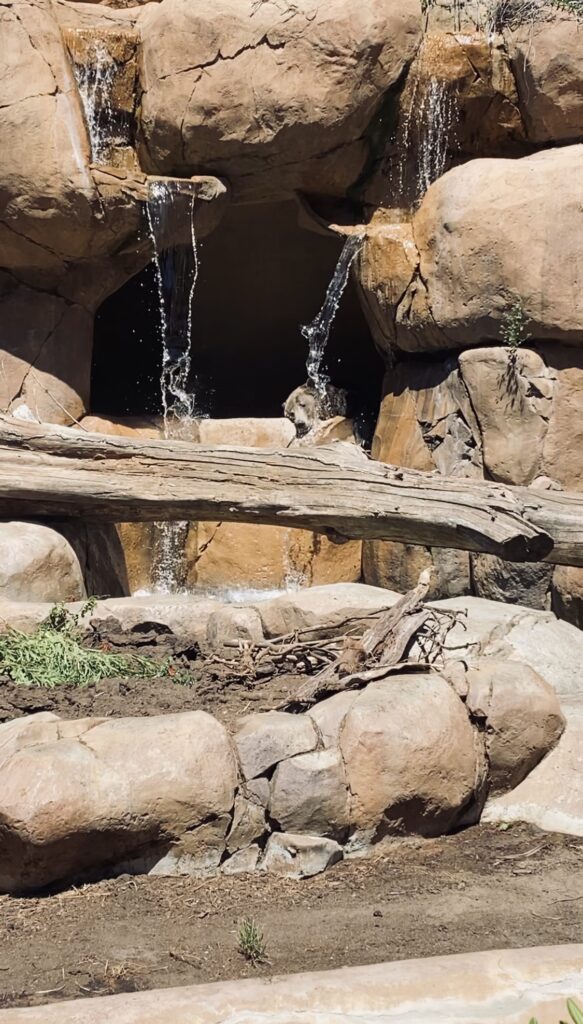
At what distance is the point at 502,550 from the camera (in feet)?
18.8

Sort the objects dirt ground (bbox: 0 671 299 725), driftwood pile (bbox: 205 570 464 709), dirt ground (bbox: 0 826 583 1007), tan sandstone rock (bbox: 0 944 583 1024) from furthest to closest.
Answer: driftwood pile (bbox: 205 570 464 709)
dirt ground (bbox: 0 671 299 725)
dirt ground (bbox: 0 826 583 1007)
tan sandstone rock (bbox: 0 944 583 1024)

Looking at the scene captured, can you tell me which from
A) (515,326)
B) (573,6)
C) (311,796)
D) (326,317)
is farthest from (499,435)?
(311,796)

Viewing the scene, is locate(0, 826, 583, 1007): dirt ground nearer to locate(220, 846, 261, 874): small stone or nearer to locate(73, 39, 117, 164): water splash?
locate(220, 846, 261, 874): small stone

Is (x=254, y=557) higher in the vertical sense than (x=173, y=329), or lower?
lower

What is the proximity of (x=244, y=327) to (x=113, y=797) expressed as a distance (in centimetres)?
A: 956

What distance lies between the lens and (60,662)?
4906mm

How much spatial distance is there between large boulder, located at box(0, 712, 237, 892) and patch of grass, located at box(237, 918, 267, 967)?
557 millimetres

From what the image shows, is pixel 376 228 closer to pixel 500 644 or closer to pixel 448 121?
pixel 448 121

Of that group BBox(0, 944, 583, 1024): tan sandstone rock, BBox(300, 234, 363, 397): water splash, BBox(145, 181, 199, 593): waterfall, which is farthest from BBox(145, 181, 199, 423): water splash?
BBox(0, 944, 583, 1024): tan sandstone rock

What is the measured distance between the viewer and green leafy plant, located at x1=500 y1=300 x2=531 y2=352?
7871 millimetres

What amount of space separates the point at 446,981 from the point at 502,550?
3.40m

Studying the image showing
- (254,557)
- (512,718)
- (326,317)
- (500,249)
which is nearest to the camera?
(512,718)

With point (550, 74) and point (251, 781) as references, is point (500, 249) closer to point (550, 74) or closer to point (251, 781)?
point (550, 74)

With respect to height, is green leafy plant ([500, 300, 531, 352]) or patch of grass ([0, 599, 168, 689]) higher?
green leafy plant ([500, 300, 531, 352])
